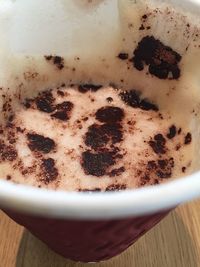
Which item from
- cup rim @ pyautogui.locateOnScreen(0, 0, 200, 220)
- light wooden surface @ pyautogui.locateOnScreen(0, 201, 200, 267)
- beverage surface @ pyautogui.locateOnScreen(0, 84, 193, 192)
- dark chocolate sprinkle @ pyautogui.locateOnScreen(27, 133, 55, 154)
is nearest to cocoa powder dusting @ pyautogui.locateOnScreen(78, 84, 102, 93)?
beverage surface @ pyautogui.locateOnScreen(0, 84, 193, 192)

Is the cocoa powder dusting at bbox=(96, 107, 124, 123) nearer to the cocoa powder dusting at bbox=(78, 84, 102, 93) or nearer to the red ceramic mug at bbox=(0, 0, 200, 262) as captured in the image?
the cocoa powder dusting at bbox=(78, 84, 102, 93)

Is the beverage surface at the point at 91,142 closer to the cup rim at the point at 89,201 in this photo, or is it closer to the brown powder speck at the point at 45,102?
the brown powder speck at the point at 45,102

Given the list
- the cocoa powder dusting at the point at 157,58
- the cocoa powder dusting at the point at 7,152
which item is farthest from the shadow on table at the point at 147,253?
the cocoa powder dusting at the point at 157,58

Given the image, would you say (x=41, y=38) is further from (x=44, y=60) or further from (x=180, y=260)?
(x=180, y=260)

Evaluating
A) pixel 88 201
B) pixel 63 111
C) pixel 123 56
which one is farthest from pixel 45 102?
pixel 88 201

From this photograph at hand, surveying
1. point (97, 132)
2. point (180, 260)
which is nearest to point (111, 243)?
point (180, 260)

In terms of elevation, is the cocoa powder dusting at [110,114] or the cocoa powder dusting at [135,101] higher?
the cocoa powder dusting at [135,101]
